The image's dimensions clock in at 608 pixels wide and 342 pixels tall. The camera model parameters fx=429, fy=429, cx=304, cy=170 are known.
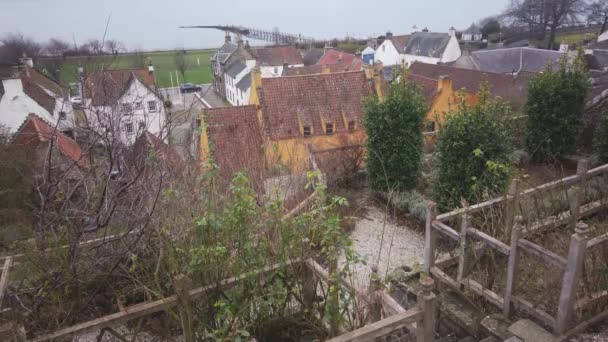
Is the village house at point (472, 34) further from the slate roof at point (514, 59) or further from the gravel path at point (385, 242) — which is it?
the gravel path at point (385, 242)

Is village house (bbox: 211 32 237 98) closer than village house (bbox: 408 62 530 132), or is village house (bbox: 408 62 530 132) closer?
village house (bbox: 408 62 530 132)

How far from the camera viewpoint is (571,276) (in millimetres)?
4094

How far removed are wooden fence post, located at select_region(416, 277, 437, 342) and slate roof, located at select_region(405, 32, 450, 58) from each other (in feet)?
155

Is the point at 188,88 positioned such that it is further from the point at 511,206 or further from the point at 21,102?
the point at 511,206

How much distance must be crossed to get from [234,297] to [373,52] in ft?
175

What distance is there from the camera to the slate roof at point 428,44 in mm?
46938

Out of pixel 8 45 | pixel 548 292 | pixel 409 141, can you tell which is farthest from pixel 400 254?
pixel 8 45

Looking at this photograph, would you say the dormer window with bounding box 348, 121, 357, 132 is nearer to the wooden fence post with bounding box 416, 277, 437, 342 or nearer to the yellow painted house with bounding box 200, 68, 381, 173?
the yellow painted house with bounding box 200, 68, 381, 173

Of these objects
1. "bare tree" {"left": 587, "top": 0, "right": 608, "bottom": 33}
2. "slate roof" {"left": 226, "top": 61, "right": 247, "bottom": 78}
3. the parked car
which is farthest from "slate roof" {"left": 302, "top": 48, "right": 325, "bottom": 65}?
"bare tree" {"left": 587, "top": 0, "right": 608, "bottom": 33}

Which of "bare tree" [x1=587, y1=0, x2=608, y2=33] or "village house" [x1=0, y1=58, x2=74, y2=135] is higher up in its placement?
"bare tree" [x1=587, y1=0, x2=608, y2=33]

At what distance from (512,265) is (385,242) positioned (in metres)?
4.12

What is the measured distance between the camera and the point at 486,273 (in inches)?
212

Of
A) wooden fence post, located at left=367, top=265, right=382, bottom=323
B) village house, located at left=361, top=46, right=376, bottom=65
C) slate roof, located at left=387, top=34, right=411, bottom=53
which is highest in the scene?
slate roof, located at left=387, top=34, right=411, bottom=53

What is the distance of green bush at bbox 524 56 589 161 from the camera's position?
1034cm
